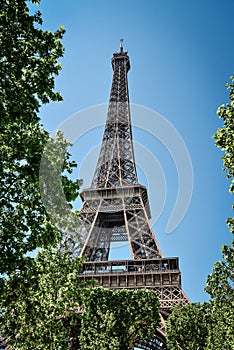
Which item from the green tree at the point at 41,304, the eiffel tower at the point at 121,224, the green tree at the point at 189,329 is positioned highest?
the eiffel tower at the point at 121,224

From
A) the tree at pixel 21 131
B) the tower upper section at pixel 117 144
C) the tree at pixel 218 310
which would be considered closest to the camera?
the tree at pixel 21 131

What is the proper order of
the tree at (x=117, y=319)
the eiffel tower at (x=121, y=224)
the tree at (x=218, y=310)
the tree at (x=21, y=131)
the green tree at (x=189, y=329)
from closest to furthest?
the tree at (x=21, y=131), the tree at (x=218, y=310), the tree at (x=117, y=319), the green tree at (x=189, y=329), the eiffel tower at (x=121, y=224)

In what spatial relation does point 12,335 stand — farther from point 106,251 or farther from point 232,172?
point 106,251

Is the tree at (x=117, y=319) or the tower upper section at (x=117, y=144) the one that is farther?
the tower upper section at (x=117, y=144)

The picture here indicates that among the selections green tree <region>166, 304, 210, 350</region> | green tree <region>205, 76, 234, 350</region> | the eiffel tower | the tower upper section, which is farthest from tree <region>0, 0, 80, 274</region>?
the tower upper section

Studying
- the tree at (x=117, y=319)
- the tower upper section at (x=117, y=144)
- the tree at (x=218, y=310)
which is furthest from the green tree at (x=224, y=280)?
the tower upper section at (x=117, y=144)

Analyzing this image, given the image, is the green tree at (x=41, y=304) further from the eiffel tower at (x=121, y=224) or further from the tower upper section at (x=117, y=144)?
the tower upper section at (x=117, y=144)

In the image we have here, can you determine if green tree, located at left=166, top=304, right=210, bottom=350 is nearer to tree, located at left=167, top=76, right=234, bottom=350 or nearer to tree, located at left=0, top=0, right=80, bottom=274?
tree, located at left=167, top=76, right=234, bottom=350
